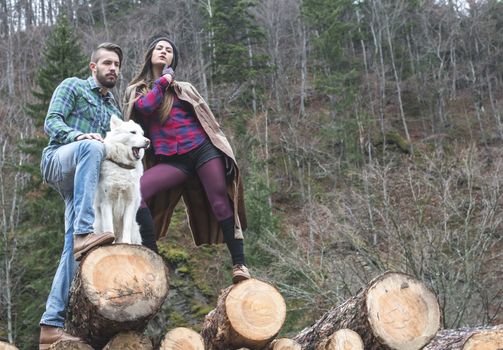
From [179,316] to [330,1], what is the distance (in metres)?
23.0

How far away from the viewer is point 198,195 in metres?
4.66

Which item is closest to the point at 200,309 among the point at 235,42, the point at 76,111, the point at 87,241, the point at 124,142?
the point at 76,111

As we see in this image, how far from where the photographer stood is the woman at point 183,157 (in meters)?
4.37

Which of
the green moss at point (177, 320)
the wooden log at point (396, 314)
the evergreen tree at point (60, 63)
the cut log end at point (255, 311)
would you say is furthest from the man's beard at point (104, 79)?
the evergreen tree at point (60, 63)

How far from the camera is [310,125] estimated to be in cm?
2866

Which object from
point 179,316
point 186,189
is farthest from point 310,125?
point 186,189

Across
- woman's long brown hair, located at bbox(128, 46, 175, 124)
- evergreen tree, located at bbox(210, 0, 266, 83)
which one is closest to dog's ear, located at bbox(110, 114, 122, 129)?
woman's long brown hair, located at bbox(128, 46, 175, 124)

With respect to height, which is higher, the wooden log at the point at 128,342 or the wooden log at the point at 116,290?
the wooden log at the point at 116,290

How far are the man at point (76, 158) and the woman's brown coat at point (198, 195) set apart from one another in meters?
0.31

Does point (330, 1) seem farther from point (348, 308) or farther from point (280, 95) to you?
point (348, 308)

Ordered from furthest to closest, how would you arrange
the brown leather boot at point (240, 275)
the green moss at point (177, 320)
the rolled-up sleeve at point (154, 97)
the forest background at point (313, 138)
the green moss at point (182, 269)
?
the green moss at point (182, 269) < the green moss at point (177, 320) < the forest background at point (313, 138) < the rolled-up sleeve at point (154, 97) < the brown leather boot at point (240, 275)

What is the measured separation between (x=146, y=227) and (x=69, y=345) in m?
1.17

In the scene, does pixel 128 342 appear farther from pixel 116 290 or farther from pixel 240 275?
pixel 240 275

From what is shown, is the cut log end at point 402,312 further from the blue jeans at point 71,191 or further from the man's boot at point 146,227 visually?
the blue jeans at point 71,191
